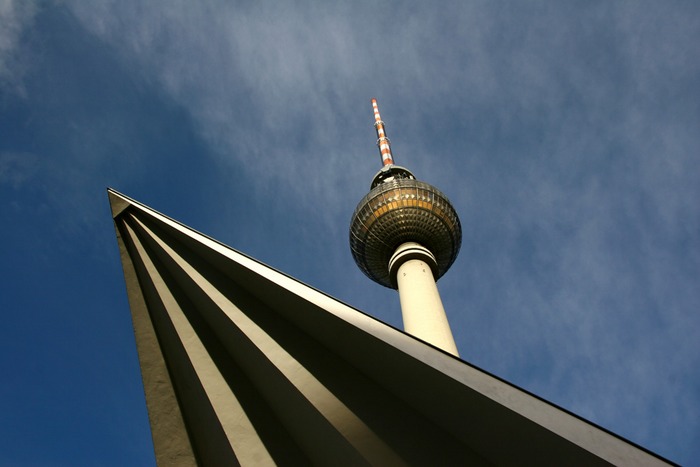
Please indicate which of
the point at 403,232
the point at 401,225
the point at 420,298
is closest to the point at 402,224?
the point at 401,225

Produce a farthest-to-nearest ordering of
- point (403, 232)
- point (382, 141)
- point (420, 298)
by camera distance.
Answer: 1. point (382, 141)
2. point (403, 232)
3. point (420, 298)

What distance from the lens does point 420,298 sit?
19.0m

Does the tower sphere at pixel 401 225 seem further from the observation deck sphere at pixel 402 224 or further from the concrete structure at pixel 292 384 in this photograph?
the concrete structure at pixel 292 384

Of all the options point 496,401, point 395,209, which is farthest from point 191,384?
point 395,209

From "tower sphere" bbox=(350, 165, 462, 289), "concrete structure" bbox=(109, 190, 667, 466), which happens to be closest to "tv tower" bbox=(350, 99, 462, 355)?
"tower sphere" bbox=(350, 165, 462, 289)

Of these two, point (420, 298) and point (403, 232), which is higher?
point (403, 232)

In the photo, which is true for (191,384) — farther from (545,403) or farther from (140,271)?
(545,403)

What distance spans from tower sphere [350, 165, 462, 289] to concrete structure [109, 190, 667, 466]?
20.3 meters

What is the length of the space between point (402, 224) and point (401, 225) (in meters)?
0.08

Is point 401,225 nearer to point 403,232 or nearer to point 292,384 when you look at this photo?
point 403,232

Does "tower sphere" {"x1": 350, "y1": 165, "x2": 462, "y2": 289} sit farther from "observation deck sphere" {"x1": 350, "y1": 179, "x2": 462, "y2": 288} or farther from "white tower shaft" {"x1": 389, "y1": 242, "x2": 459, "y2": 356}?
"white tower shaft" {"x1": 389, "y1": 242, "x2": 459, "y2": 356}

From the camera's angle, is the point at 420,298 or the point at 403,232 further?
the point at 403,232

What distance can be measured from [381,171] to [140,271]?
25.4 metres

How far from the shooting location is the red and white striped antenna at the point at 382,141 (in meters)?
32.6
